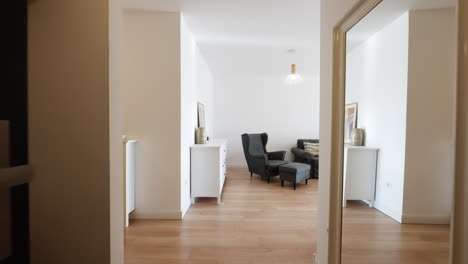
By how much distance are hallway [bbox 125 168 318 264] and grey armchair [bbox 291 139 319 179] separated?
1431 millimetres

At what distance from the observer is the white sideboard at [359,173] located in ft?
4.49

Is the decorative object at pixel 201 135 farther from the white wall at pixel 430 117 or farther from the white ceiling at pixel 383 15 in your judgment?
the white wall at pixel 430 117

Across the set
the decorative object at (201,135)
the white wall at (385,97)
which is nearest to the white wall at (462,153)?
the white wall at (385,97)

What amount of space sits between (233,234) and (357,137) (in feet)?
5.70

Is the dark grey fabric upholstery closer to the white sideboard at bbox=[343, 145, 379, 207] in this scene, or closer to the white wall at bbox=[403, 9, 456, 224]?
the white sideboard at bbox=[343, 145, 379, 207]

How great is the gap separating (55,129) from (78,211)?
1.20 feet

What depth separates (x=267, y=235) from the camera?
2.50m

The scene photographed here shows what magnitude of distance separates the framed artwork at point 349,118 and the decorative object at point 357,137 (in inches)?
0.7

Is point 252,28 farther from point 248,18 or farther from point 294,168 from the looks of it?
point 294,168

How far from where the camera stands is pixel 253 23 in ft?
10.1

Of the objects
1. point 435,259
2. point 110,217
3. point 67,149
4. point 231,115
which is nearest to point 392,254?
point 435,259

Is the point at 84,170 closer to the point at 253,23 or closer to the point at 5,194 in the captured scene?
the point at 5,194

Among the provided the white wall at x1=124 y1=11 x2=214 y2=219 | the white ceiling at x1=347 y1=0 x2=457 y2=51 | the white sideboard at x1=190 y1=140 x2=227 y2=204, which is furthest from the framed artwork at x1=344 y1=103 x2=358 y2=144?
the white sideboard at x1=190 y1=140 x2=227 y2=204

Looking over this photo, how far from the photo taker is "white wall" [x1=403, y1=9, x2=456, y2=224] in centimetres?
71
